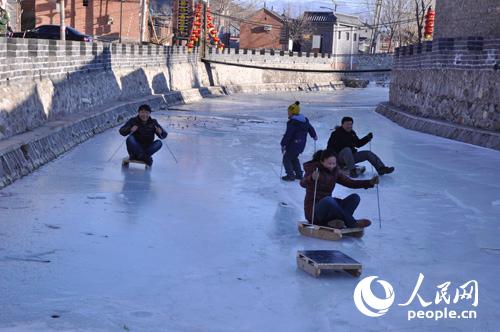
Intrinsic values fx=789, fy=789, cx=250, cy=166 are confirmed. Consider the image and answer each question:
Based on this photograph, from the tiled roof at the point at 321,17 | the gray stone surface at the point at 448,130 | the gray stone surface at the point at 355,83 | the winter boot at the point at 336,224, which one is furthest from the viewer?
the tiled roof at the point at 321,17

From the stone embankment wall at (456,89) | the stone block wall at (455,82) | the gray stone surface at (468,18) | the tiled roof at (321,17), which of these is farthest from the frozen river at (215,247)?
the tiled roof at (321,17)

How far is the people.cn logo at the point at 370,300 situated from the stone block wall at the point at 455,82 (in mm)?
12857

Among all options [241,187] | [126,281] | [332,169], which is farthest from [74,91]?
[126,281]

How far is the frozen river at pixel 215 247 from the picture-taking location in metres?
5.98

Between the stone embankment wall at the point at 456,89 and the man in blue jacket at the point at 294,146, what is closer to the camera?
the man in blue jacket at the point at 294,146

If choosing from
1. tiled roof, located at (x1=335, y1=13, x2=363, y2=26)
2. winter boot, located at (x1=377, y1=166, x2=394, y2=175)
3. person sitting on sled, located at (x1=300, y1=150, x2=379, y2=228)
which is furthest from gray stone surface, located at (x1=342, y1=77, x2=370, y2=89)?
person sitting on sled, located at (x1=300, y1=150, x2=379, y2=228)

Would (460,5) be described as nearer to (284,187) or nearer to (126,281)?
(284,187)

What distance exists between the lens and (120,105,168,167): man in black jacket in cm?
→ 1333

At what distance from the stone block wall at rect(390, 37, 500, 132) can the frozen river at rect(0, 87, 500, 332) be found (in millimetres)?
5027

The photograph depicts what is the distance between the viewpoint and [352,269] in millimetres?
7156

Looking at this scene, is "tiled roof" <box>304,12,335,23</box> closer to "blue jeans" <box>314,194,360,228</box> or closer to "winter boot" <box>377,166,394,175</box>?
"winter boot" <box>377,166,394,175</box>

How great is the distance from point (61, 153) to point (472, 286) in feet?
29.8

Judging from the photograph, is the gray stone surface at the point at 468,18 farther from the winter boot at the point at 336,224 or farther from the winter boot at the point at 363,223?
the winter boot at the point at 336,224

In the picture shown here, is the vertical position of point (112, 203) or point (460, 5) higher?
point (460, 5)
